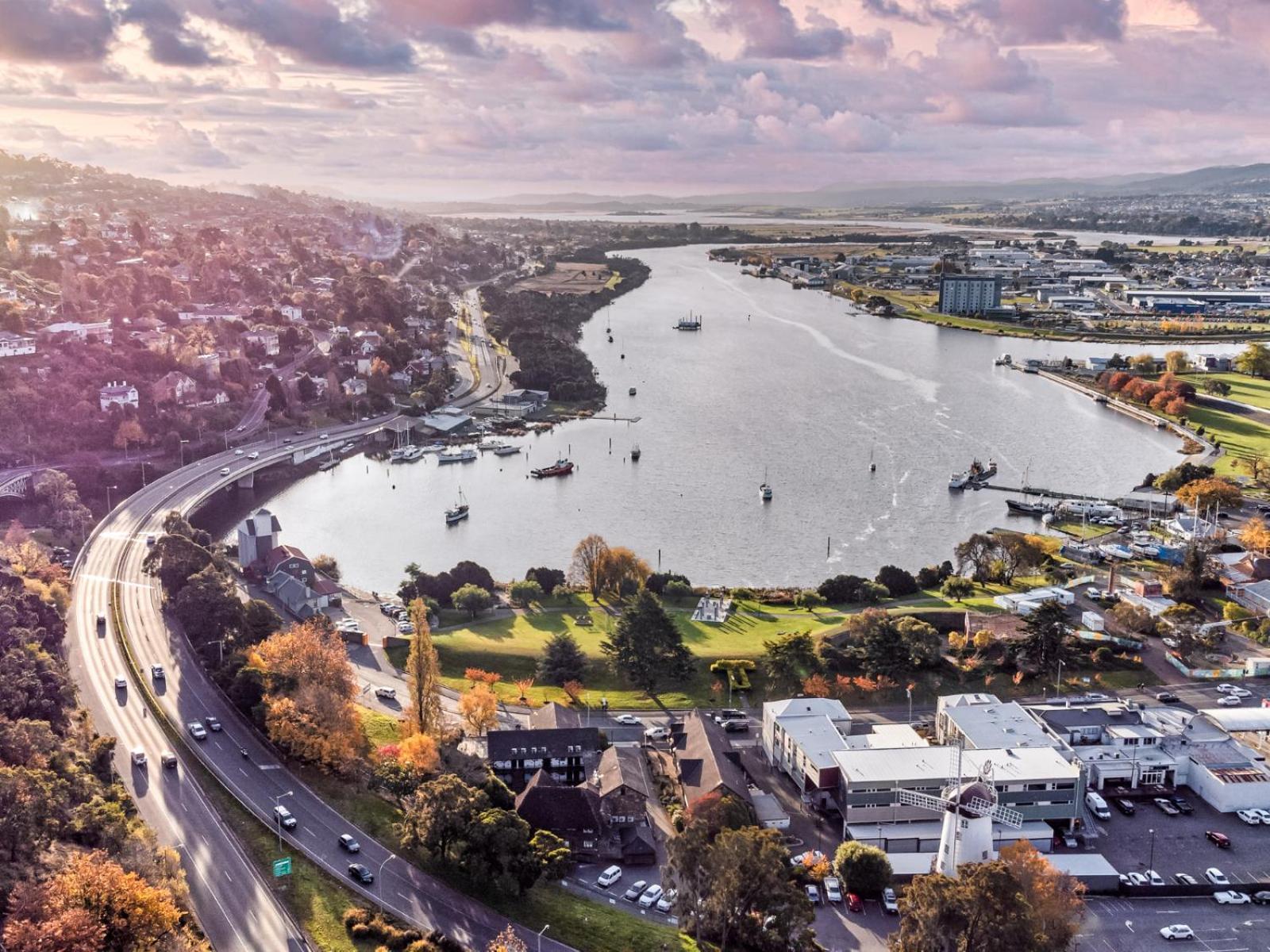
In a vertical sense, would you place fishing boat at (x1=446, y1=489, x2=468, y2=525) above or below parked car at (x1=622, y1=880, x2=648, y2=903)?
below

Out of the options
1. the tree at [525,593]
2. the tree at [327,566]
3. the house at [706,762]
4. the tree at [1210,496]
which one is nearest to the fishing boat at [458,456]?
the tree at [327,566]

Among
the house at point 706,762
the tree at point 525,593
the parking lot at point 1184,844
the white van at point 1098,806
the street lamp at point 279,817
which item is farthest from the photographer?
the tree at point 525,593

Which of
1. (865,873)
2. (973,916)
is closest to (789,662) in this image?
(865,873)

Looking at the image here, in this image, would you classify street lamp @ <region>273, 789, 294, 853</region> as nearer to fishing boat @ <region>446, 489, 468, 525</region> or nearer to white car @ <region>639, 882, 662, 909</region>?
white car @ <region>639, 882, 662, 909</region>

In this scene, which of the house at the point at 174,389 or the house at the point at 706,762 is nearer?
the house at the point at 706,762

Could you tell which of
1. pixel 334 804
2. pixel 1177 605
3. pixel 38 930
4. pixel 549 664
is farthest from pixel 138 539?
pixel 1177 605

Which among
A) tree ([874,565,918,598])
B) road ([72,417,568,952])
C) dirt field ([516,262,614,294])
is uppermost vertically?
dirt field ([516,262,614,294])

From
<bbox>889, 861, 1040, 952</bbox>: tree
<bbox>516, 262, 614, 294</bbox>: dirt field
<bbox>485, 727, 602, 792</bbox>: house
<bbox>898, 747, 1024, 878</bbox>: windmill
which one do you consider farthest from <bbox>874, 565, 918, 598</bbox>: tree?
<bbox>516, 262, 614, 294</bbox>: dirt field

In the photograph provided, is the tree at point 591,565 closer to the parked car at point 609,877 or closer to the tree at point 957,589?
the tree at point 957,589
